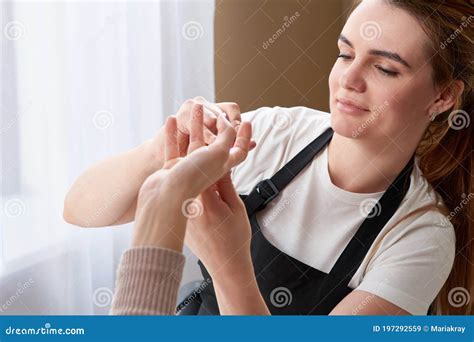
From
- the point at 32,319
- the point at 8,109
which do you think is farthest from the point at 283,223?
the point at 8,109

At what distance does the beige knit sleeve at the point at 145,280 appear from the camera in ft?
1.49

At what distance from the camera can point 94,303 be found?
2.95 ft

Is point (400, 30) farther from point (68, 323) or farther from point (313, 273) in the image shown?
point (68, 323)

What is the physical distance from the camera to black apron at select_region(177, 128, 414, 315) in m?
0.67

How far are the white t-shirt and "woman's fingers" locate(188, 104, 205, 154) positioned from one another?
0.15 metres
